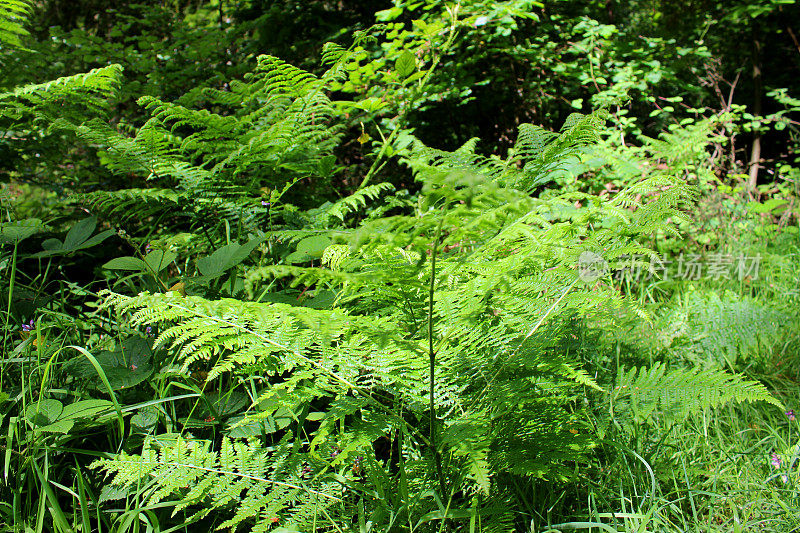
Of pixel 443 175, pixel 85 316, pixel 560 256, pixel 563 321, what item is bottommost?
pixel 85 316

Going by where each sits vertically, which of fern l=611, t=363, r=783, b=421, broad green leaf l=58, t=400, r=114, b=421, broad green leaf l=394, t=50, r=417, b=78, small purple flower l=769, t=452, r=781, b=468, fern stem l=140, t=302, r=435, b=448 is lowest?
small purple flower l=769, t=452, r=781, b=468

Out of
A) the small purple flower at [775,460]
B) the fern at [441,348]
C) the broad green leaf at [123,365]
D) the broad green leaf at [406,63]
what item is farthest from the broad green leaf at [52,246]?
the small purple flower at [775,460]

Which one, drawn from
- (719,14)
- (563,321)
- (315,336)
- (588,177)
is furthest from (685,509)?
(719,14)

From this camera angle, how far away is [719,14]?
4816mm

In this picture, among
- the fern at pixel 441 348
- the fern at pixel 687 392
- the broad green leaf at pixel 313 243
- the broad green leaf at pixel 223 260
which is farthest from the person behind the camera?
the broad green leaf at pixel 313 243

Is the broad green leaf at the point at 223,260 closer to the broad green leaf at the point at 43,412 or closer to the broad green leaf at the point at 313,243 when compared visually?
the broad green leaf at the point at 313,243

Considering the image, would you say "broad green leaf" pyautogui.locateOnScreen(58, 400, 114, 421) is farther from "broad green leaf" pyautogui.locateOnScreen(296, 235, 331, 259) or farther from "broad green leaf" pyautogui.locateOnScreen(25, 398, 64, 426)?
"broad green leaf" pyautogui.locateOnScreen(296, 235, 331, 259)

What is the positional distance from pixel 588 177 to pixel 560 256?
234 centimetres

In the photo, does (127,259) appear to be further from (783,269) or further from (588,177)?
(783,269)

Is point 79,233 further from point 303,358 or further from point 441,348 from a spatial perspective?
point 441,348

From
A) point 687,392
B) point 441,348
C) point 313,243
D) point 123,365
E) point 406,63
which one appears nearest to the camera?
point 441,348

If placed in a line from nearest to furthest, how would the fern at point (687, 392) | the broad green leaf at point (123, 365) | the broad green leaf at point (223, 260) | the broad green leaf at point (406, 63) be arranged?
the fern at point (687, 392), the broad green leaf at point (123, 365), the broad green leaf at point (223, 260), the broad green leaf at point (406, 63)

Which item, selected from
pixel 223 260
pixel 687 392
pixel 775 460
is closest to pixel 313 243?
pixel 223 260

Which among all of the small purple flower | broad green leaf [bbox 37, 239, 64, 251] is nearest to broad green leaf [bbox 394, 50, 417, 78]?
broad green leaf [bbox 37, 239, 64, 251]
